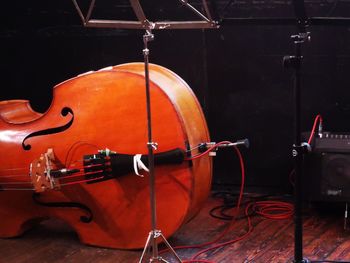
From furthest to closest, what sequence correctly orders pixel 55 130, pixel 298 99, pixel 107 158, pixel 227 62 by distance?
1. pixel 227 62
2. pixel 55 130
3. pixel 107 158
4. pixel 298 99

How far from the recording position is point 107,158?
90.4 inches

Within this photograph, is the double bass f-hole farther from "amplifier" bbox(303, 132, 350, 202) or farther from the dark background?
"amplifier" bbox(303, 132, 350, 202)

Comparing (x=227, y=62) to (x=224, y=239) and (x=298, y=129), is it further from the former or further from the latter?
(x=298, y=129)

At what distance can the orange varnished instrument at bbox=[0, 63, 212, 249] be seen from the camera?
228cm

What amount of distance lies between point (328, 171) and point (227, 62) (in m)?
0.89

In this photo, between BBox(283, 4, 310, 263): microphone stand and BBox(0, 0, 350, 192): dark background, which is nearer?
BBox(283, 4, 310, 263): microphone stand

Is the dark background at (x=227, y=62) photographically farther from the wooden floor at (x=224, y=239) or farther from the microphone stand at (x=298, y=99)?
the microphone stand at (x=298, y=99)

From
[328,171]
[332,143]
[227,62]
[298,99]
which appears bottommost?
[328,171]

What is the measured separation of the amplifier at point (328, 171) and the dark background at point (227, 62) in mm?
355

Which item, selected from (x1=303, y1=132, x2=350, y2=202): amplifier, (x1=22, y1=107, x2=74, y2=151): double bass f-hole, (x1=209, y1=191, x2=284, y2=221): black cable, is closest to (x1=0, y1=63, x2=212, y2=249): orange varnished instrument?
(x1=22, y1=107, x2=74, y2=151): double bass f-hole

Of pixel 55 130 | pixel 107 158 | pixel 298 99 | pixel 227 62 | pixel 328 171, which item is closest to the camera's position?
pixel 298 99

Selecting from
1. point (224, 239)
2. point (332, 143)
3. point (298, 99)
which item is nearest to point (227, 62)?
point (332, 143)

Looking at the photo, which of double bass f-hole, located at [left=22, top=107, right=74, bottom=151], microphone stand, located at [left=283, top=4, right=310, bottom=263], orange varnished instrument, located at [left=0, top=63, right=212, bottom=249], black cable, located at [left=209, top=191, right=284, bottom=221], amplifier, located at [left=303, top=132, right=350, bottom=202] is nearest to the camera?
microphone stand, located at [left=283, top=4, right=310, bottom=263]

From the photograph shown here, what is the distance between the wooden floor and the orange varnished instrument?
101 mm
